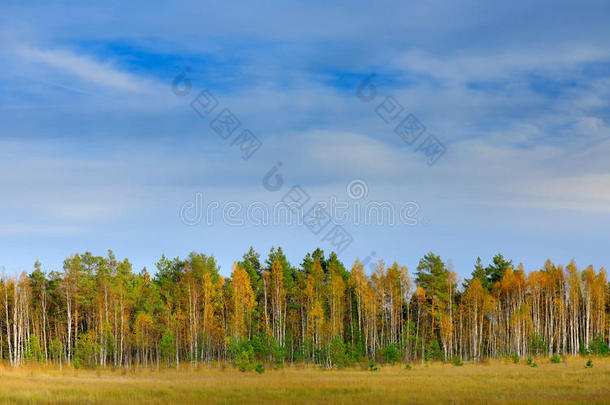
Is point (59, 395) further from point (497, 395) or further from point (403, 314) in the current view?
point (403, 314)

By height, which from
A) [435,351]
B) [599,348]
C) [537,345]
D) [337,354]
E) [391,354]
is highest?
[337,354]

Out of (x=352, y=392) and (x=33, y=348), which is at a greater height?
(x=352, y=392)

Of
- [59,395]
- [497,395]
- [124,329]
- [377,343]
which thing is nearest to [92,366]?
[124,329]

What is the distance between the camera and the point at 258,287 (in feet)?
238

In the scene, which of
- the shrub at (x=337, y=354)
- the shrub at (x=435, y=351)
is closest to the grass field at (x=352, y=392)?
the shrub at (x=337, y=354)

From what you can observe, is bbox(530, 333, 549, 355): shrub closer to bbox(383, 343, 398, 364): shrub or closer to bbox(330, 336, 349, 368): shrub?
bbox(383, 343, 398, 364): shrub

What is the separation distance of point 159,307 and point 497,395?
161 feet

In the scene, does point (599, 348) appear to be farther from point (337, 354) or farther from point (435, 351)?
point (337, 354)

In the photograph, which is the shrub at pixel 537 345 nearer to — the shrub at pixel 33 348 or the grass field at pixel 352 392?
the grass field at pixel 352 392

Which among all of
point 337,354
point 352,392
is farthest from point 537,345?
point 352,392

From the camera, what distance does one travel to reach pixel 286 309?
73.4 metres

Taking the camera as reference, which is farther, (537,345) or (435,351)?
(537,345)

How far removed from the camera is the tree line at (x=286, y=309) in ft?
208

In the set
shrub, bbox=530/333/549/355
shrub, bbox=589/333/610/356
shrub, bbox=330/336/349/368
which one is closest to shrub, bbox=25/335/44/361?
shrub, bbox=330/336/349/368
